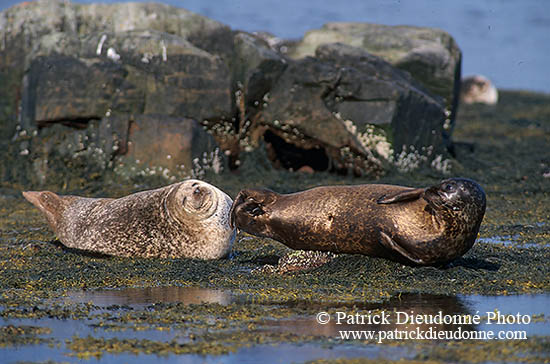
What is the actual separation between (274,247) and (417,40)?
363 inches

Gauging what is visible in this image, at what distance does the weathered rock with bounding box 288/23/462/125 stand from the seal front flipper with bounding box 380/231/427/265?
9.88 meters

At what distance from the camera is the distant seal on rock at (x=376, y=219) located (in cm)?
647

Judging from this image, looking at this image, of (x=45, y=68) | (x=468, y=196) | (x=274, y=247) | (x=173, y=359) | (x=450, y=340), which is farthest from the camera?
(x=45, y=68)

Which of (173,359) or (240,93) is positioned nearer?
(173,359)

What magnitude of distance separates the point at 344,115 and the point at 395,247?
7798 mm

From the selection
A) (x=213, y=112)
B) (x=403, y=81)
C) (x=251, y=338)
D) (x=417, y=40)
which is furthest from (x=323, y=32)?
(x=251, y=338)

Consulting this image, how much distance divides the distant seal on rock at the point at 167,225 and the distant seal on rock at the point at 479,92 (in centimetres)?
2708

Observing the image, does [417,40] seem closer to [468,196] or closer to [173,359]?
[468,196]

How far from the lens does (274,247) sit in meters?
8.63

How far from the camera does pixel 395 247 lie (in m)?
6.54

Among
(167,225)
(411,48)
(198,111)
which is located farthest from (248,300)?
(411,48)

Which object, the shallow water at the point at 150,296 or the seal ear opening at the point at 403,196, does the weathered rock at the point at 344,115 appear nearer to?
the seal ear opening at the point at 403,196

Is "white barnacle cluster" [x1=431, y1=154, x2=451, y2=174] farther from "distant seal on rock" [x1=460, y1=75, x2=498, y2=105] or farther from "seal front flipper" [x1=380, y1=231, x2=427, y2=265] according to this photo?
"distant seal on rock" [x1=460, y1=75, x2=498, y2=105]

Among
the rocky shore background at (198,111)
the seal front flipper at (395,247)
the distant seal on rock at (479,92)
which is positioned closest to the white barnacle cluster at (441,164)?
the rocky shore background at (198,111)
